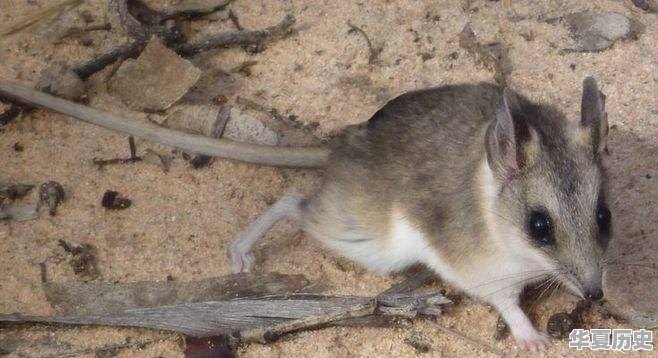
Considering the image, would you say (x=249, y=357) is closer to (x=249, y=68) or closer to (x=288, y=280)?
(x=288, y=280)

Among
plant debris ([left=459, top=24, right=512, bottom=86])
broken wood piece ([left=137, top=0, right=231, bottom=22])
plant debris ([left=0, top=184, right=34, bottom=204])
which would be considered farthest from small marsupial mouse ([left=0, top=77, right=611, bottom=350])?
broken wood piece ([left=137, top=0, right=231, bottom=22])

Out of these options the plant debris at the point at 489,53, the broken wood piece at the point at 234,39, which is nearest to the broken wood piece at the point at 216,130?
the broken wood piece at the point at 234,39

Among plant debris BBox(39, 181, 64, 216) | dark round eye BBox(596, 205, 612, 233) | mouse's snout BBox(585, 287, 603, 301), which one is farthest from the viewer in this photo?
plant debris BBox(39, 181, 64, 216)

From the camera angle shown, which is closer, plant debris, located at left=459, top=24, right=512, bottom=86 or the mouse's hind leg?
the mouse's hind leg

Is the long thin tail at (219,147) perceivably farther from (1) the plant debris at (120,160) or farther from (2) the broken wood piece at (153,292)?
(2) the broken wood piece at (153,292)

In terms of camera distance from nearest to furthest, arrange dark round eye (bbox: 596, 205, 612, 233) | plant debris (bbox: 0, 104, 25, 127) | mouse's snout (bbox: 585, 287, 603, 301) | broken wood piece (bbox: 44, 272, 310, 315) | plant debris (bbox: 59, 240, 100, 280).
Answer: mouse's snout (bbox: 585, 287, 603, 301) < dark round eye (bbox: 596, 205, 612, 233) < broken wood piece (bbox: 44, 272, 310, 315) < plant debris (bbox: 59, 240, 100, 280) < plant debris (bbox: 0, 104, 25, 127)

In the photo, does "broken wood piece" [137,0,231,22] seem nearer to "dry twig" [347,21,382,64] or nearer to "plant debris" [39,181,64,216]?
"dry twig" [347,21,382,64]

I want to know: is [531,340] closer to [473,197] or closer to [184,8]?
[473,197]

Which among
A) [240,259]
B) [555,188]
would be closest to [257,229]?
[240,259]
